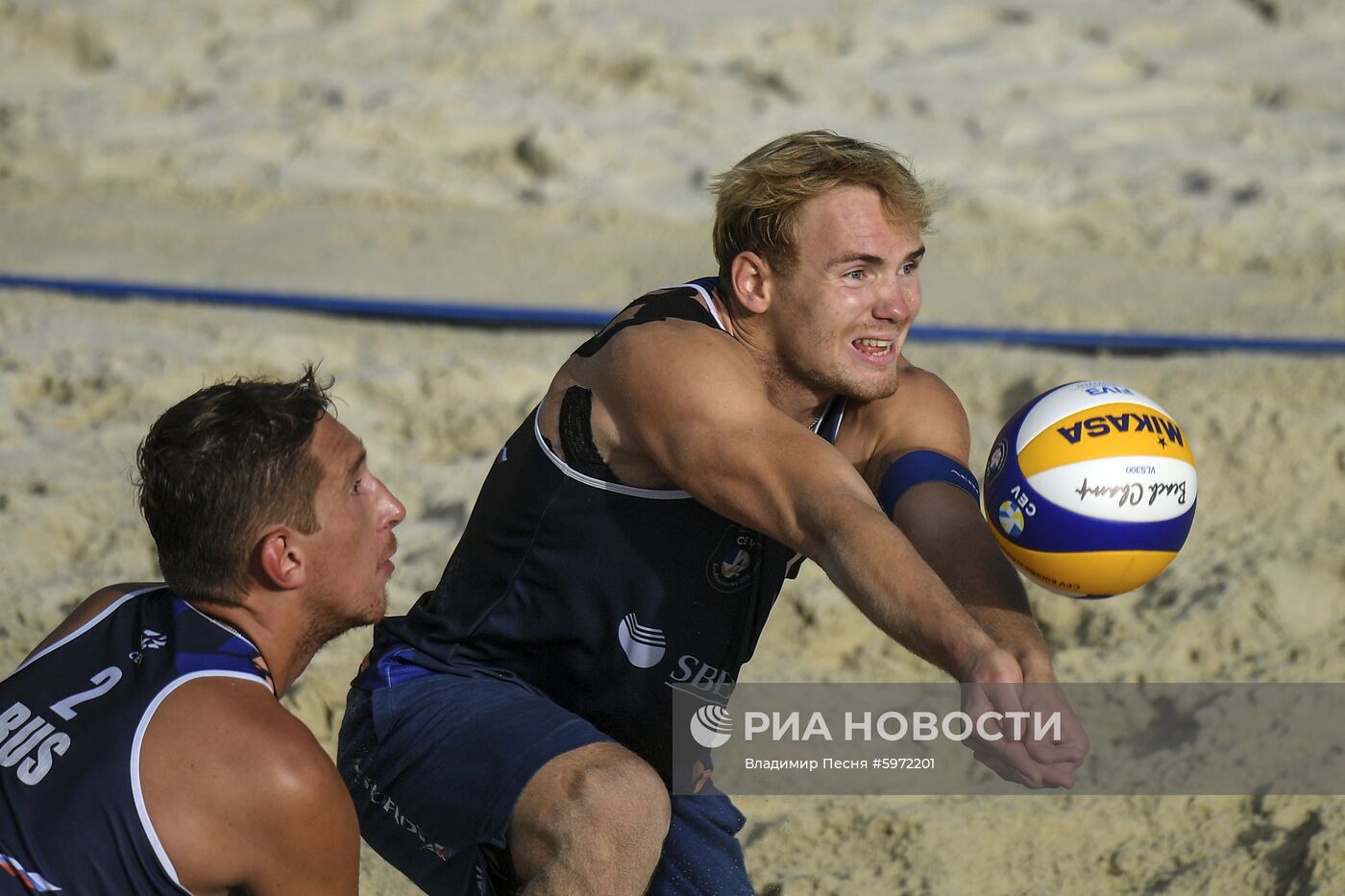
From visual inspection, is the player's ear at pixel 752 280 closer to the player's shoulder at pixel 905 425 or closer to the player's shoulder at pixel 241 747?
the player's shoulder at pixel 905 425

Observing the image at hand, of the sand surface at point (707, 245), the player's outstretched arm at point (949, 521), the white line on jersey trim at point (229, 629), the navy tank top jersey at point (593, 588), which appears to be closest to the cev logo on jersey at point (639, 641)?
the navy tank top jersey at point (593, 588)

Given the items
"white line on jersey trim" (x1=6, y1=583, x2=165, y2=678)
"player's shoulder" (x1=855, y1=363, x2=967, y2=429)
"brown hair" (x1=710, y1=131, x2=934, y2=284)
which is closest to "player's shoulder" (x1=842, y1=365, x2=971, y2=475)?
"player's shoulder" (x1=855, y1=363, x2=967, y2=429)

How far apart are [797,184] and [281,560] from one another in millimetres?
1292

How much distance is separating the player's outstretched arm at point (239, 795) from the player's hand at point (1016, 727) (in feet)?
3.32

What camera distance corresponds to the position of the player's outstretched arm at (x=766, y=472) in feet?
8.27

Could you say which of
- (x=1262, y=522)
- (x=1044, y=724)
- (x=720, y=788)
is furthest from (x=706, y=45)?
(x=1044, y=724)

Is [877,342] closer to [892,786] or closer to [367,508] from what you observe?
[367,508]

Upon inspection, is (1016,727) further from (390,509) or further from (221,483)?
(221,483)

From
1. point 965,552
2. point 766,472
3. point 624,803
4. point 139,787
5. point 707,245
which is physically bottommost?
point 139,787

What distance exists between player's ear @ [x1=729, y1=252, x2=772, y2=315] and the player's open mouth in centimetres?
21

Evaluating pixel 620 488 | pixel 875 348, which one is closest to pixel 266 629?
pixel 620 488

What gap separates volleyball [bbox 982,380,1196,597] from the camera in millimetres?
2982

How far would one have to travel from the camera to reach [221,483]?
8.20ft

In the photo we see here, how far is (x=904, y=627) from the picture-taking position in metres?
2.53
